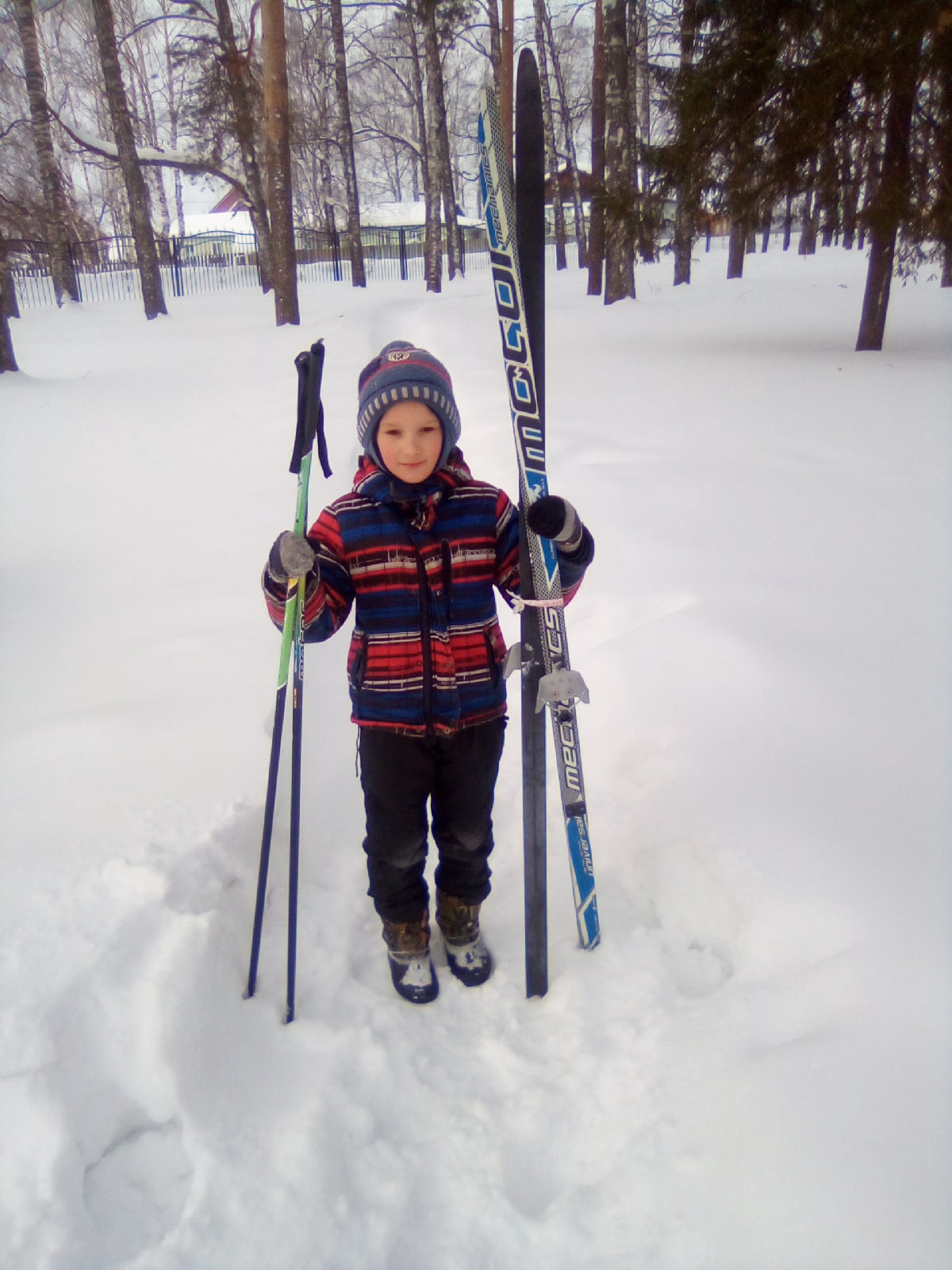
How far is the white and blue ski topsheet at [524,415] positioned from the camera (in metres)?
1.68

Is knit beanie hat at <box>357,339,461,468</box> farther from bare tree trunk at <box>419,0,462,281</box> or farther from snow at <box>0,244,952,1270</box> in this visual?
bare tree trunk at <box>419,0,462,281</box>

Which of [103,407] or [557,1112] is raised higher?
[103,407]

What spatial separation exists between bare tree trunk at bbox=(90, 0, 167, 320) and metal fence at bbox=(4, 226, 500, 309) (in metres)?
5.92

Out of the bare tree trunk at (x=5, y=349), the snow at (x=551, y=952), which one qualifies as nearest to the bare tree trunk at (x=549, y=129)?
the bare tree trunk at (x=5, y=349)

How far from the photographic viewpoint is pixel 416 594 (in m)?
1.86

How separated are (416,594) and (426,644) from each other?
0.39 ft

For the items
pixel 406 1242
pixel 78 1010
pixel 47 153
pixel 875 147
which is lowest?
pixel 406 1242

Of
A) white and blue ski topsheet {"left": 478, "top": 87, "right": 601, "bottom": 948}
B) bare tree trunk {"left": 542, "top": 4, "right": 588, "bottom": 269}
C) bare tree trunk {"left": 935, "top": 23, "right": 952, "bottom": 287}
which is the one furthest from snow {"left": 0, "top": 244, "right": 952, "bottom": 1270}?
bare tree trunk {"left": 542, "top": 4, "right": 588, "bottom": 269}

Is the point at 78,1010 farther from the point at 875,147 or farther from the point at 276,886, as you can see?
the point at 875,147

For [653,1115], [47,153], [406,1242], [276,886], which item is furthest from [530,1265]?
[47,153]

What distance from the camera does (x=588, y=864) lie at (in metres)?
2.09

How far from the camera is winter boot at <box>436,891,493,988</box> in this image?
2.19 meters

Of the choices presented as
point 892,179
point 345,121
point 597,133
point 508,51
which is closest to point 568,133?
point 597,133

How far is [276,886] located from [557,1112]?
1041 millimetres
